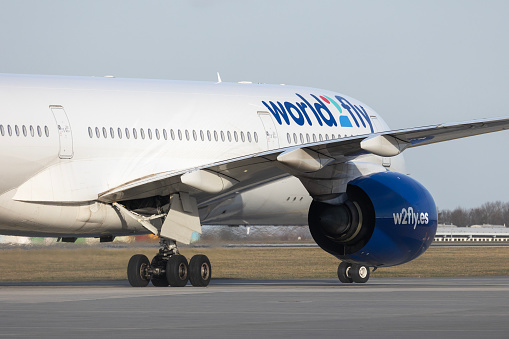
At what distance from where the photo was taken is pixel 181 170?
830 inches

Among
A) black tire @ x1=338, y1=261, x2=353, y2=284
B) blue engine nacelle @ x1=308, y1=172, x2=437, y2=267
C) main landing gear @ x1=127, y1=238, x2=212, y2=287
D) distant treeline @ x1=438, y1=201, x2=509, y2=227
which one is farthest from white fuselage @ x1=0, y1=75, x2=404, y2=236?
distant treeline @ x1=438, y1=201, x2=509, y2=227

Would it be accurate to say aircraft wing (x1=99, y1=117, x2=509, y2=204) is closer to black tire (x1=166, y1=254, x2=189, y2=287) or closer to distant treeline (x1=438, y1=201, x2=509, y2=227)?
black tire (x1=166, y1=254, x2=189, y2=287)

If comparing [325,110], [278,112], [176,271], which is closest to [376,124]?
[325,110]

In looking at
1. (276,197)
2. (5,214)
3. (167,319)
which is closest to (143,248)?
(276,197)

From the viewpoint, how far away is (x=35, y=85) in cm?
1953

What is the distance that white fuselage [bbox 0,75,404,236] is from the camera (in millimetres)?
18969

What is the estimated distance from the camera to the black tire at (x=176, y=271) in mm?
20422

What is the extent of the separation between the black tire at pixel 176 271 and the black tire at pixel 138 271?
611 millimetres

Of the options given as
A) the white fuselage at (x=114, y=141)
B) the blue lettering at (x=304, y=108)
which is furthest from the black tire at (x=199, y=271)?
the blue lettering at (x=304, y=108)

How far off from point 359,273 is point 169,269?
547 centimetres

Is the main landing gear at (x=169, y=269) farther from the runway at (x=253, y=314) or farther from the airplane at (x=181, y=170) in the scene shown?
the runway at (x=253, y=314)

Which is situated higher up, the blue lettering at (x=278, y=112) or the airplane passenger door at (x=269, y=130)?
the blue lettering at (x=278, y=112)

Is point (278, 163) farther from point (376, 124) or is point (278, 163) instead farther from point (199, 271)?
point (376, 124)

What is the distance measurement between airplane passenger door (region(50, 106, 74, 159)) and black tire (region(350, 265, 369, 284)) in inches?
309
